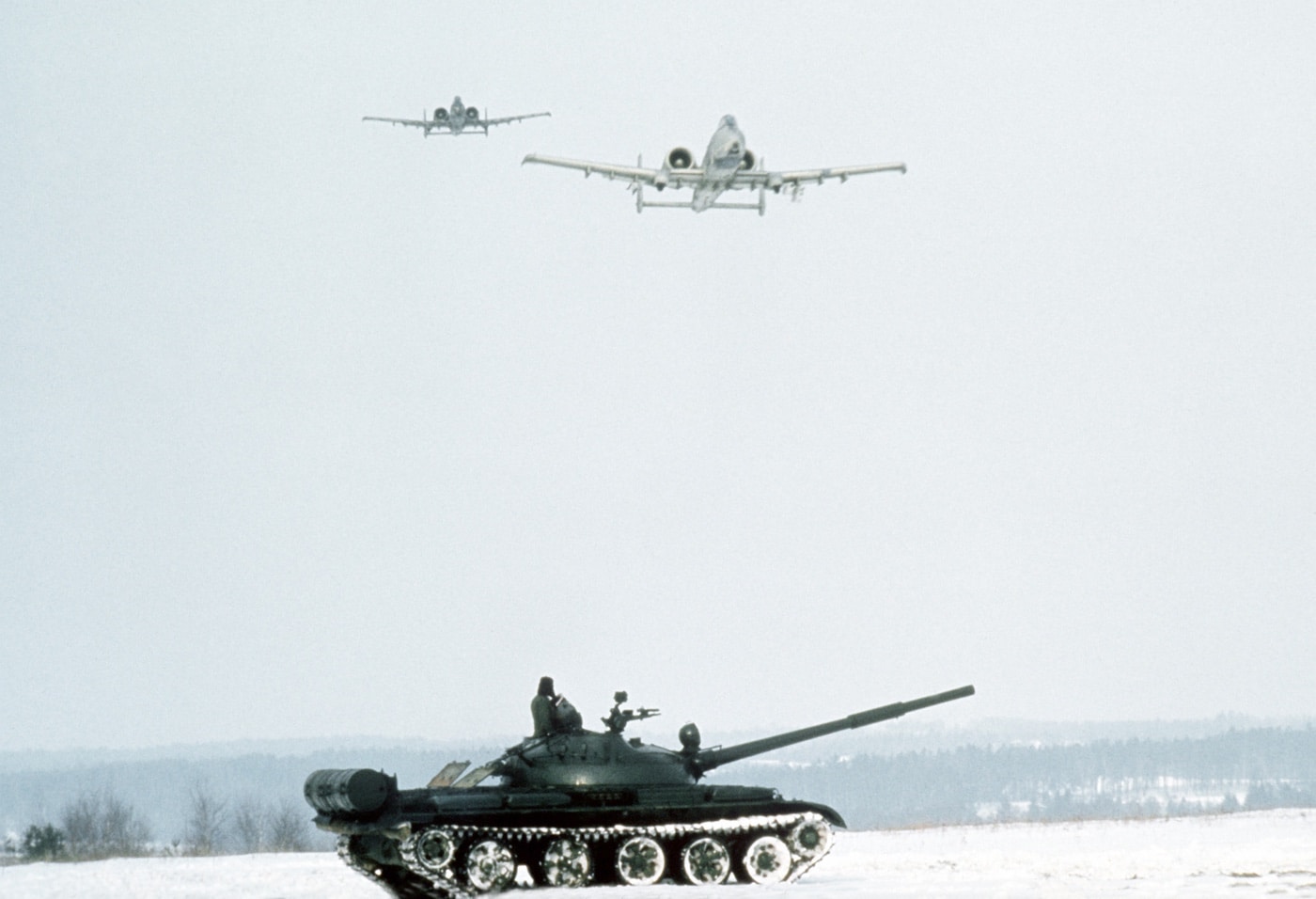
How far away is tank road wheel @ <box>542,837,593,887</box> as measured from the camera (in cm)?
2103

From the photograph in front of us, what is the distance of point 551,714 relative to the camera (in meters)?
23.2

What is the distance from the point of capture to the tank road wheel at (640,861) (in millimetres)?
21312

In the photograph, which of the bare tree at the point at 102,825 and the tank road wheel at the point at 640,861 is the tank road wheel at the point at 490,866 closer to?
the tank road wheel at the point at 640,861

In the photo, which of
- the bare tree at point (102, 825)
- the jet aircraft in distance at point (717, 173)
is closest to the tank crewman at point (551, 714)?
the jet aircraft in distance at point (717, 173)

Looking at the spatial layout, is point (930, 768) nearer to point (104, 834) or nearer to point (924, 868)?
point (104, 834)

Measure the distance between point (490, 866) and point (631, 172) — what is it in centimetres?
3158

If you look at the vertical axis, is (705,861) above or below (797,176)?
below

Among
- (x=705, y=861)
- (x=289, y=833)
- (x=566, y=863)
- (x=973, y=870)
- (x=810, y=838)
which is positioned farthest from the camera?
(x=289, y=833)

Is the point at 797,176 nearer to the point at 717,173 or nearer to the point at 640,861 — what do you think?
the point at 717,173

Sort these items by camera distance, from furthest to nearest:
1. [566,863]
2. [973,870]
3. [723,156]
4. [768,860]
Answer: [723,156] → [973,870] → [768,860] → [566,863]

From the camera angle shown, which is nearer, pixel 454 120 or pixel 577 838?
pixel 577 838

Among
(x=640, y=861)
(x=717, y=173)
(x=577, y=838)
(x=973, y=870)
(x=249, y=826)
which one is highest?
(x=717, y=173)

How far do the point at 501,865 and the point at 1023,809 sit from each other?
128600 millimetres

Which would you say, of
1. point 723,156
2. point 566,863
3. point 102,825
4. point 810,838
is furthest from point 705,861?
point 102,825
